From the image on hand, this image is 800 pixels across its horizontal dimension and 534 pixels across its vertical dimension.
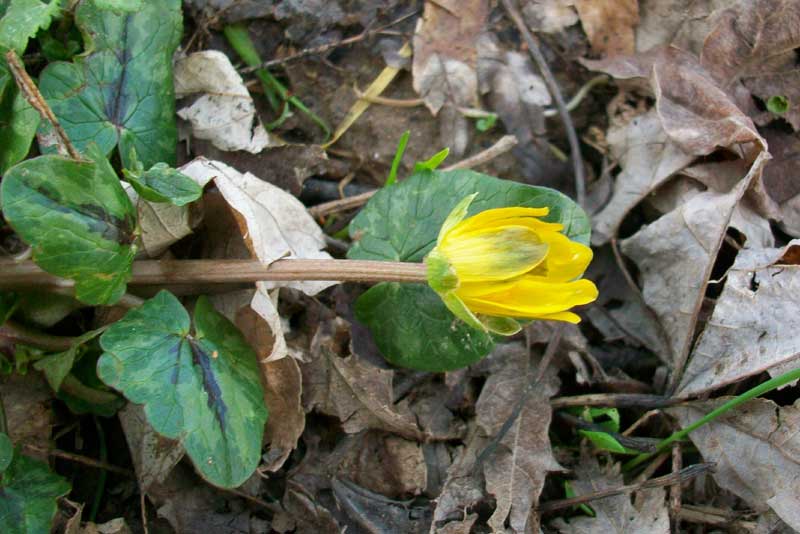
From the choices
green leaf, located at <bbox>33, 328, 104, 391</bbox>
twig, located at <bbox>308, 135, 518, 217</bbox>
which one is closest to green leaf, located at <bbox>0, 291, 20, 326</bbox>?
green leaf, located at <bbox>33, 328, 104, 391</bbox>

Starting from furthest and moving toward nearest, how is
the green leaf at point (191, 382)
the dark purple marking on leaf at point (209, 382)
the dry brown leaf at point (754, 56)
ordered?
the dry brown leaf at point (754, 56) → the dark purple marking on leaf at point (209, 382) → the green leaf at point (191, 382)

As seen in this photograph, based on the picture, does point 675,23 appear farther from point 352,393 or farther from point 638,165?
point 352,393

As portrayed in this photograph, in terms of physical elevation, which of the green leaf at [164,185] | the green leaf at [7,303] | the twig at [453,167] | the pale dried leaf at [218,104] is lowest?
the twig at [453,167]

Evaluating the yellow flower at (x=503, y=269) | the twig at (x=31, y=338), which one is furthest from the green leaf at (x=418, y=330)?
the twig at (x=31, y=338)

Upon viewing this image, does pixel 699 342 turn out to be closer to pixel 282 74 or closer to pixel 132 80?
pixel 282 74

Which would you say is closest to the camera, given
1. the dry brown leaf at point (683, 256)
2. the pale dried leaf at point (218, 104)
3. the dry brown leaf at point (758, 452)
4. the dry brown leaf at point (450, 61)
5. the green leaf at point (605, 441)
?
the dry brown leaf at point (758, 452)

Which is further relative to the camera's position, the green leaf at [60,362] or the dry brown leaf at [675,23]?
the dry brown leaf at [675,23]

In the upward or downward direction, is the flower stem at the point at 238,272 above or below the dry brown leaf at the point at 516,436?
above

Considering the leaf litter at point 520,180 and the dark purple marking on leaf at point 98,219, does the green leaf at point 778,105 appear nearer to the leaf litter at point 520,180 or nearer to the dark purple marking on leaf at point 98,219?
the leaf litter at point 520,180
